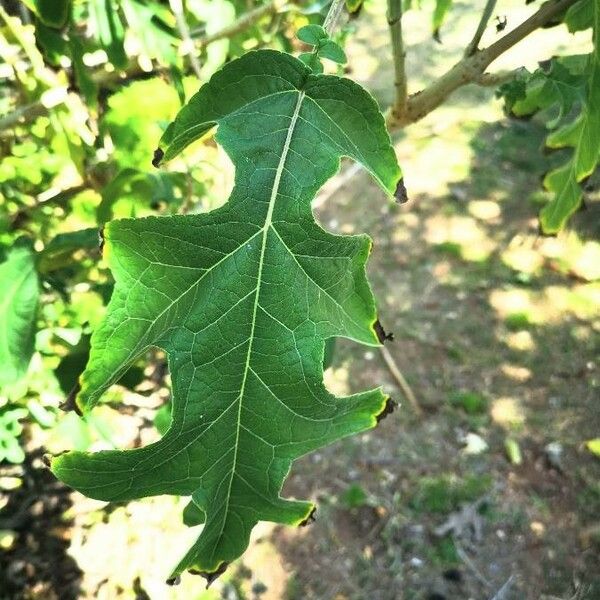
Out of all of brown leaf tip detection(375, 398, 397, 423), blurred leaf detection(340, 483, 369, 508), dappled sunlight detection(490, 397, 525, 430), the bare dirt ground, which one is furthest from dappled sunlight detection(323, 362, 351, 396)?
brown leaf tip detection(375, 398, 397, 423)

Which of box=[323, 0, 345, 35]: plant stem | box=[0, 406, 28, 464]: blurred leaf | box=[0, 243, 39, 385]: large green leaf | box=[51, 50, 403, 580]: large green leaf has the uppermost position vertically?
box=[323, 0, 345, 35]: plant stem

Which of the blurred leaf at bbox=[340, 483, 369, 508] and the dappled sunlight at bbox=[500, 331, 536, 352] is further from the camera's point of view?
the dappled sunlight at bbox=[500, 331, 536, 352]

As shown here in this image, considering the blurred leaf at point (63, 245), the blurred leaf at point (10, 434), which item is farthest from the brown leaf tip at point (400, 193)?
the blurred leaf at point (10, 434)

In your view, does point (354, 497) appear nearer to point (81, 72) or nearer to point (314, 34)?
point (81, 72)

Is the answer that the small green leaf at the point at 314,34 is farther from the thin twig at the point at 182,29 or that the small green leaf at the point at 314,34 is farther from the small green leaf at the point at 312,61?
the thin twig at the point at 182,29

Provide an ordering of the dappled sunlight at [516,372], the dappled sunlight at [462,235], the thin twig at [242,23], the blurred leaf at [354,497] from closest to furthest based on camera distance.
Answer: the thin twig at [242,23] < the blurred leaf at [354,497] < the dappled sunlight at [516,372] < the dappled sunlight at [462,235]

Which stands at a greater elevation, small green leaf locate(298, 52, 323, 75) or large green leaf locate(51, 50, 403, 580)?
small green leaf locate(298, 52, 323, 75)

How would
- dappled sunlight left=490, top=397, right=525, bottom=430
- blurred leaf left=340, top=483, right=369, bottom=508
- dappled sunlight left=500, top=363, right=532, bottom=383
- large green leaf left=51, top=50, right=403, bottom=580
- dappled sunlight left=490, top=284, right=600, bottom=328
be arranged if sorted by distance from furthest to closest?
dappled sunlight left=490, top=284, right=600, bottom=328 → dappled sunlight left=500, top=363, right=532, bottom=383 → dappled sunlight left=490, top=397, right=525, bottom=430 → blurred leaf left=340, top=483, right=369, bottom=508 → large green leaf left=51, top=50, right=403, bottom=580

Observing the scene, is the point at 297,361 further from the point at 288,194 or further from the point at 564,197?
the point at 564,197

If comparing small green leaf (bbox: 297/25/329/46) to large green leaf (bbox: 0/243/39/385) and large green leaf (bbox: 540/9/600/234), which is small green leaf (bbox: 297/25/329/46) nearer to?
large green leaf (bbox: 540/9/600/234)
